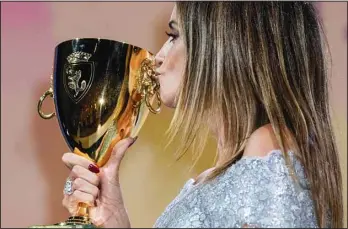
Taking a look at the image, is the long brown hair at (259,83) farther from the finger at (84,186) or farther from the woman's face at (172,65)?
the finger at (84,186)

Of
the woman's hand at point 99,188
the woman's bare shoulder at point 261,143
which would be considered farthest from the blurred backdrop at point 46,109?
the woman's bare shoulder at point 261,143

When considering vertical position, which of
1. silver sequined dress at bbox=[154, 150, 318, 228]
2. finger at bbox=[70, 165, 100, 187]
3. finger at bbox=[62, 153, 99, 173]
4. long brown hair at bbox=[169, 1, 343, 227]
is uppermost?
long brown hair at bbox=[169, 1, 343, 227]

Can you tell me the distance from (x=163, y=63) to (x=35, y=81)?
2.13ft

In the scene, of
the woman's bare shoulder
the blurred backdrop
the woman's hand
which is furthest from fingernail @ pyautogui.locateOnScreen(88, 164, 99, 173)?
the blurred backdrop

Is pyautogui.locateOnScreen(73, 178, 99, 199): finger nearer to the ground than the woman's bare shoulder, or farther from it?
nearer to the ground

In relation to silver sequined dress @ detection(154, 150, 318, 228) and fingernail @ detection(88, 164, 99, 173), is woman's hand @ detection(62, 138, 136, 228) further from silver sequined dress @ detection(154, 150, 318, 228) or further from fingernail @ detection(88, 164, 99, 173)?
silver sequined dress @ detection(154, 150, 318, 228)

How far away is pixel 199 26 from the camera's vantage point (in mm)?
1187

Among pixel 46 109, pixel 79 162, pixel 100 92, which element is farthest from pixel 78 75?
pixel 46 109

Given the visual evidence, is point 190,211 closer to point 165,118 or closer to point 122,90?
point 122,90

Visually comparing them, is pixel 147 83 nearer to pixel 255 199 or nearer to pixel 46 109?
pixel 255 199

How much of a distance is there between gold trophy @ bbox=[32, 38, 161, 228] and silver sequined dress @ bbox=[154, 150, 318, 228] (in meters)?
0.26

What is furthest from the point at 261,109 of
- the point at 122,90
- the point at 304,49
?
the point at 122,90

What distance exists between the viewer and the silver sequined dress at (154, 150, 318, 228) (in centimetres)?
100

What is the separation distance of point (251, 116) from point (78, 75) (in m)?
0.32
